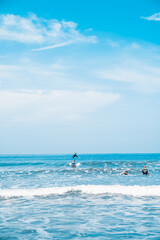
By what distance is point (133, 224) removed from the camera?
29.1 ft

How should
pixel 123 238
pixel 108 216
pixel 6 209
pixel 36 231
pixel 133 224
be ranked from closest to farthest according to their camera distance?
pixel 123 238 → pixel 36 231 → pixel 133 224 → pixel 108 216 → pixel 6 209

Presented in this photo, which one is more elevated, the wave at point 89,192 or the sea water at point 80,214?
the sea water at point 80,214

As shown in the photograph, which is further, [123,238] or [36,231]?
[36,231]

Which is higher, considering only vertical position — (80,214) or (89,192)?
(80,214)

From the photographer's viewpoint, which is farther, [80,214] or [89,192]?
[89,192]

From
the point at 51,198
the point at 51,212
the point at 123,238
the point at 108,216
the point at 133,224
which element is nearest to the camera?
the point at 123,238

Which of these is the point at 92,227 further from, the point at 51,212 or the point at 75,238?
the point at 51,212

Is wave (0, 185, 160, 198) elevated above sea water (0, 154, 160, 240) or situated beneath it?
situated beneath

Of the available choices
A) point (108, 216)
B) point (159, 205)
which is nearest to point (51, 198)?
point (108, 216)

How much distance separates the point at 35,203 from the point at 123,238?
6587 millimetres

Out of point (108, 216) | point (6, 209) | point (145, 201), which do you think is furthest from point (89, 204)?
point (6, 209)

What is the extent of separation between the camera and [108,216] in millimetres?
9922

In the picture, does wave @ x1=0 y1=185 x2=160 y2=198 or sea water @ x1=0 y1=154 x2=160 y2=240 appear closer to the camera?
sea water @ x1=0 y1=154 x2=160 y2=240

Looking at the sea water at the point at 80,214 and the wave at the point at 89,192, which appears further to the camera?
the wave at the point at 89,192
